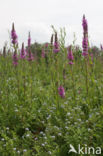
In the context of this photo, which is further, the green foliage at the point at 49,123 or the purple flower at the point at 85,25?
the purple flower at the point at 85,25

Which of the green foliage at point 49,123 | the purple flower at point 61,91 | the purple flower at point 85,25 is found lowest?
the green foliage at point 49,123

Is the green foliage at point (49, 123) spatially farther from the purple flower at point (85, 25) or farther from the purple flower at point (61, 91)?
the purple flower at point (85, 25)

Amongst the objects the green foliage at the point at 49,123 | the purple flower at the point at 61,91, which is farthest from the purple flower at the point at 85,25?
the purple flower at the point at 61,91

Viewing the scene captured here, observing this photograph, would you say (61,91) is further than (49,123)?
Yes

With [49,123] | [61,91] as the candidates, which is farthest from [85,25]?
[49,123]

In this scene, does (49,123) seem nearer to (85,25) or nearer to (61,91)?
(61,91)

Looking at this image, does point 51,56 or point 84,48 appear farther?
point 51,56

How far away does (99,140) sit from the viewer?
226 centimetres

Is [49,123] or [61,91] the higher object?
[61,91]

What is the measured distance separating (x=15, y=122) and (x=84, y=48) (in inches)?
63.6

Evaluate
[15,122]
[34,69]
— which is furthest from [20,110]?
[34,69]

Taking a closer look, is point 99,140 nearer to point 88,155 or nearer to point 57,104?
point 88,155

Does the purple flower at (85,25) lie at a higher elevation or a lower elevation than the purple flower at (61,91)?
higher

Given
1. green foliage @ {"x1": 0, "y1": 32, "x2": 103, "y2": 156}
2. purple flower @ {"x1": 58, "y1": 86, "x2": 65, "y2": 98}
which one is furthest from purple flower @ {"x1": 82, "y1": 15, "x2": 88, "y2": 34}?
purple flower @ {"x1": 58, "y1": 86, "x2": 65, "y2": 98}
